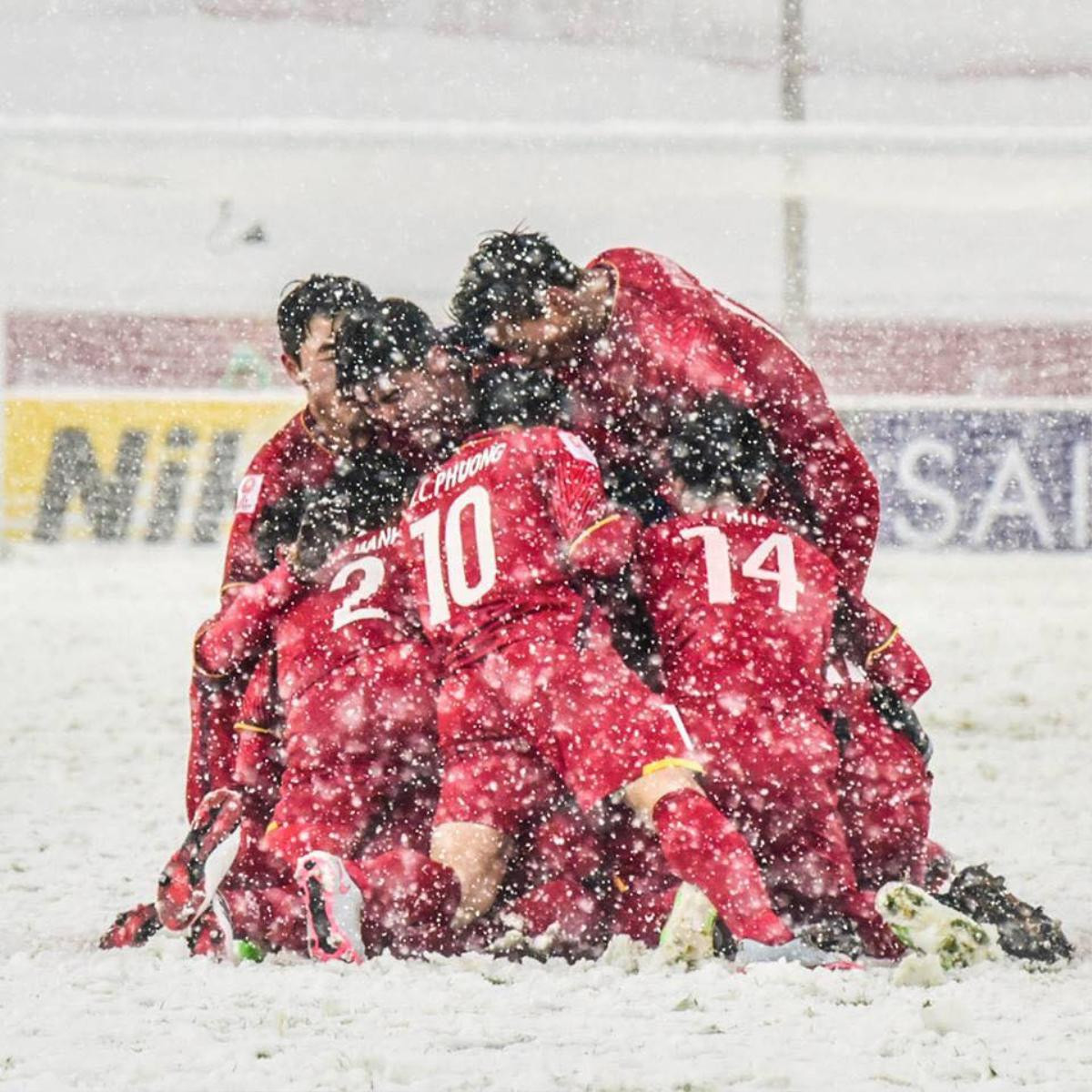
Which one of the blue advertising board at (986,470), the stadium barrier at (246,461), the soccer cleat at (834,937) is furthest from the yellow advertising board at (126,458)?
the soccer cleat at (834,937)

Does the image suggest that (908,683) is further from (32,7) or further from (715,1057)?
(32,7)

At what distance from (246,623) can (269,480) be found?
28 cm

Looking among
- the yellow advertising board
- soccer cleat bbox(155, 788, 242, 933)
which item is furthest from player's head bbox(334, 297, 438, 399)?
the yellow advertising board

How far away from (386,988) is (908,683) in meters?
1.28

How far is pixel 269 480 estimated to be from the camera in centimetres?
340

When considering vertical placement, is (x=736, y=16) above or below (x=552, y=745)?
above

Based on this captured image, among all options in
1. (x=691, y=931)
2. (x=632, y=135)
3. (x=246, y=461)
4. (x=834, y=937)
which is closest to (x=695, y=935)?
(x=691, y=931)

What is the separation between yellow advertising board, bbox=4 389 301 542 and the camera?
12773 mm

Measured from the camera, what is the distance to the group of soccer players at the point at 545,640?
118 inches

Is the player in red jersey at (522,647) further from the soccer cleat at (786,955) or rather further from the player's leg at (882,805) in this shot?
the player's leg at (882,805)

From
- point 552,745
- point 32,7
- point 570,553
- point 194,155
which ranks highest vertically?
point 32,7

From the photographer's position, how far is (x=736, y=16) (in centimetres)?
2316

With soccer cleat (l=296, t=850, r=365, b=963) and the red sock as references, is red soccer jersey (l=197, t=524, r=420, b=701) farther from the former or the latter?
the red sock

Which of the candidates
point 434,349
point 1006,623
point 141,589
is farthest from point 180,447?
point 434,349
